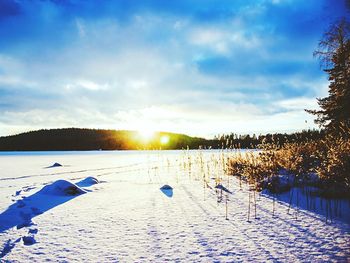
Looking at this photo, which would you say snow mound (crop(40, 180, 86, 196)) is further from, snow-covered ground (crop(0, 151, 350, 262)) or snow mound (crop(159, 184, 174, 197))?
snow mound (crop(159, 184, 174, 197))

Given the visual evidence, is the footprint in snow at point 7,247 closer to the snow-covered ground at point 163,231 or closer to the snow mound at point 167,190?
the snow-covered ground at point 163,231

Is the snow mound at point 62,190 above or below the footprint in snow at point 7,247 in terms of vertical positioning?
above

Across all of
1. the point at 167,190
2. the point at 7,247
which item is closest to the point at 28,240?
the point at 7,247

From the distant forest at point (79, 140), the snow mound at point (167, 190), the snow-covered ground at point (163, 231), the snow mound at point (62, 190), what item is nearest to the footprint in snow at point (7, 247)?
the snow-covered ground at point (163, 231)

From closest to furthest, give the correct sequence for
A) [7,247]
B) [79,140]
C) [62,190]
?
[7,247] < [62,190] < [79,140]

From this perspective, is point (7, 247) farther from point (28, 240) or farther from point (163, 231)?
point (163, 231)

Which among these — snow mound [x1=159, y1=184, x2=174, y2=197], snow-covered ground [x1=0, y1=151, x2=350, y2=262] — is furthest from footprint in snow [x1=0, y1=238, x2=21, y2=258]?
snow mound [x1=159, y1=184, x2=174, y2=197]

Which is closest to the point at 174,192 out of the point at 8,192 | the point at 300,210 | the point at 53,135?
the point at 300,210

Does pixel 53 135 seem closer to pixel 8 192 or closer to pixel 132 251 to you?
pixel 8 192

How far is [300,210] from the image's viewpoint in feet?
12.2

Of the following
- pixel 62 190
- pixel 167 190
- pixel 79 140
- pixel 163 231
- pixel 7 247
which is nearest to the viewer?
pixel 7 247

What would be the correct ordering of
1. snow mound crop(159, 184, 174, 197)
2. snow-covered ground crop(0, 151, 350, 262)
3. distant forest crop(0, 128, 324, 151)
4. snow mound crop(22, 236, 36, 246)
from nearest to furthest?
snow-covered ground crop(0, 151, 350, 262)
snow mound crop(22, 236, 36, 246)
snow mound crop(159, 184, 174, 197)
distant forest crop(0, 128, 324, 151)

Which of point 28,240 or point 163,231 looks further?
point 163,231

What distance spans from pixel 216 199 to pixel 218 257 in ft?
6.93
